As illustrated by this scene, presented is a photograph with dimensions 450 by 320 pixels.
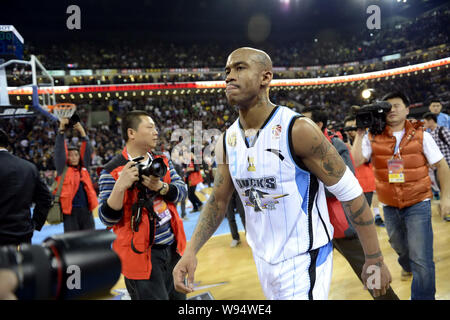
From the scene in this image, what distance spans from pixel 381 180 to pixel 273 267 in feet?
5.95

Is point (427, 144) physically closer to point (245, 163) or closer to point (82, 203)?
point (245, 163)

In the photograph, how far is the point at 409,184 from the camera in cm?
271

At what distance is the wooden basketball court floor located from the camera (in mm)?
3137

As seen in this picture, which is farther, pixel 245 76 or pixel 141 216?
pixel 141 216

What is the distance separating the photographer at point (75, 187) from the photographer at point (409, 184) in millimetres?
3311

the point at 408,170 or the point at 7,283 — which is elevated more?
the point at 7,283

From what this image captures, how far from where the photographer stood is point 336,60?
27.8 meters

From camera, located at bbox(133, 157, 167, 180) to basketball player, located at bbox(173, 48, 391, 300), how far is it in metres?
0.50

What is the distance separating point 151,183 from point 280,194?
88cm

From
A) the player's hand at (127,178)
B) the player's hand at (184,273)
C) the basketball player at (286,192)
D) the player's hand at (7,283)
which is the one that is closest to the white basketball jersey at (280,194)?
the basketball player at (286,192)

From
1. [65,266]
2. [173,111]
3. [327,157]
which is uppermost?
[173,111]

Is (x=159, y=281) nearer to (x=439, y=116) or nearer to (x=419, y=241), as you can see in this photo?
(x=419, y=241)

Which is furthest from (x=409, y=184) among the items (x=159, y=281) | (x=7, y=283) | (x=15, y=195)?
(x=15, y=195)

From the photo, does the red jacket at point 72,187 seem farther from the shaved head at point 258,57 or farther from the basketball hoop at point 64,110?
the basketball hoop at point 64,110
